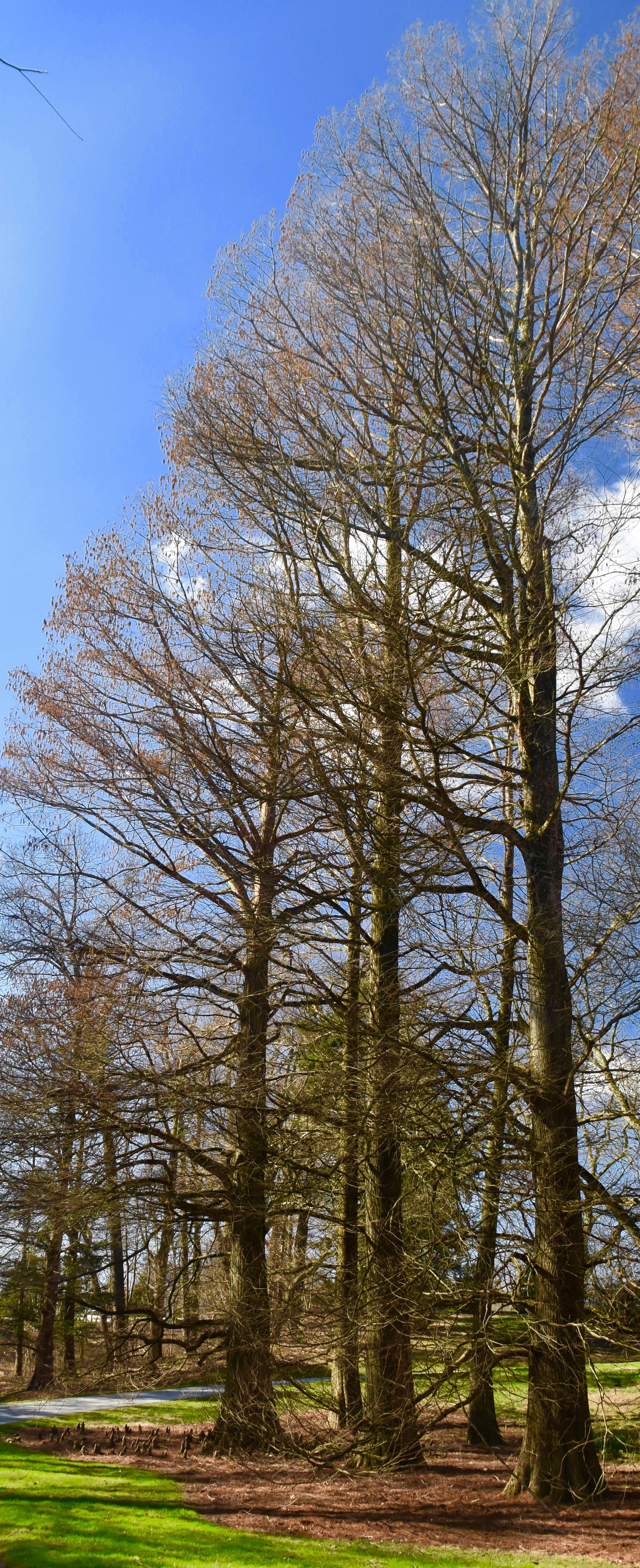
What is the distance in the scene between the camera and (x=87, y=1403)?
19.0 metres

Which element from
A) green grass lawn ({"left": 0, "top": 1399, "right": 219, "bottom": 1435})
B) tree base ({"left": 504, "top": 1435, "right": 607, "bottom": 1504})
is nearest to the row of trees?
tree base ({"left": 504, "top": 1435, "right": 607, "bottom": 1504})

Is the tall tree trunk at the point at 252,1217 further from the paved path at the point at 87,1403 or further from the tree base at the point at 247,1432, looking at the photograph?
the paved path at the point at 87,1403

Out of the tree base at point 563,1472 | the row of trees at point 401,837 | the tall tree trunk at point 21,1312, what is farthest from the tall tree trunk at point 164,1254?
the tall tree trunk at point 21,1312

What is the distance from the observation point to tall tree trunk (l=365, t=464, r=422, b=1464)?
277 inches

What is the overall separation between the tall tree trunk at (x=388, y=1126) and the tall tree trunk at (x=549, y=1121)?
93cm

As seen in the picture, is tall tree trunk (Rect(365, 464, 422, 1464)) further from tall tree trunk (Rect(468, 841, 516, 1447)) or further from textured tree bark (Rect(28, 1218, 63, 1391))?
textured tree bark (Rect(28, 1218, 63, 1391))

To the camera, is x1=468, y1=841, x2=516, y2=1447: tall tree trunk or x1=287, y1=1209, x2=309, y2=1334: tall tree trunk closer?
x1=468, y1=841, x2=516, y2=1447: tall tree trunk

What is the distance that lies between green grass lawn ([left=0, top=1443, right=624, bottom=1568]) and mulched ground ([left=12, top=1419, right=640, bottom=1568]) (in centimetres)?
27

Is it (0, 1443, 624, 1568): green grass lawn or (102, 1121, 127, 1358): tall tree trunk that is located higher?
(102, 1121, 127, 1358): tall tree trunk

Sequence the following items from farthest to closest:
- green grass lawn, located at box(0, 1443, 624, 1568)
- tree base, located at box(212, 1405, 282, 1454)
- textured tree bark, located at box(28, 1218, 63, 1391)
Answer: textured tree bark, located at box(28, 1218, 63, 1391) → tree base, located at box(212, 1405, 282, 1454) → green grass lawn, located at box(0, 1443, 624, 1568)

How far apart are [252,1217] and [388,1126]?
393 cm

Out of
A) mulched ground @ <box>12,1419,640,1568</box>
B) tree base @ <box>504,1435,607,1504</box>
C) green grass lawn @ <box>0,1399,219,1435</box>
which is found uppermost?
tree base @ <box>504,1435,607,1504</box>

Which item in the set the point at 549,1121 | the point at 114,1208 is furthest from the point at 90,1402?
the point at 549,1121

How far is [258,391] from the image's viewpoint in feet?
30.7
